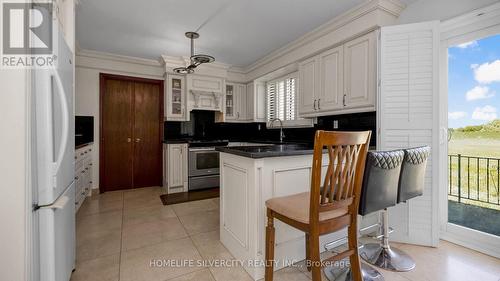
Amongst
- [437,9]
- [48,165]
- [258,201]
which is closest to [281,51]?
[437,9]

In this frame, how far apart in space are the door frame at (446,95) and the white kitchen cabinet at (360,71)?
0.63 metres

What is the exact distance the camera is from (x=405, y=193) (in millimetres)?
1727

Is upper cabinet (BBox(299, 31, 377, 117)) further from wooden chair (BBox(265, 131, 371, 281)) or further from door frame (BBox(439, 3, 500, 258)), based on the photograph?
wooden chair (BBox(265, 131, 371, 281))

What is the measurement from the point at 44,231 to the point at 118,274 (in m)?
0.80

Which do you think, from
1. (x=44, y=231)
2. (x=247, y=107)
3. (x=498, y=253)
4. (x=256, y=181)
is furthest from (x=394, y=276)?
(x=247, y=107)

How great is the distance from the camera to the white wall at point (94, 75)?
374cm

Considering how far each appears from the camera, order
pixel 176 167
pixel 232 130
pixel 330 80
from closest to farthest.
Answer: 1. pixel 330 80
2. pixel 176 167
3. pixel 232 130

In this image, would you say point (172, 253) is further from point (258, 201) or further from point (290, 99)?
point (290, 99)

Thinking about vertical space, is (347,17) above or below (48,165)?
above

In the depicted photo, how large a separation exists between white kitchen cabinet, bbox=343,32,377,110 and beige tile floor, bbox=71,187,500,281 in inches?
59.7

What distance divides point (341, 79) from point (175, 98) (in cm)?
300

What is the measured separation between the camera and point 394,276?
1661 millimetres

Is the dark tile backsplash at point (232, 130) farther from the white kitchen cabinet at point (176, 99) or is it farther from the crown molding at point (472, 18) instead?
the crown molding at point (472, 18)

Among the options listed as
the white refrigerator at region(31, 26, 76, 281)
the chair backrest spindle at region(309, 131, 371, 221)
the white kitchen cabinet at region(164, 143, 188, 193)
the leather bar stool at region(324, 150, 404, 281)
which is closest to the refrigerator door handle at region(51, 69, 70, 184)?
the white refrigerator at region(31, 26, 76, 281)
